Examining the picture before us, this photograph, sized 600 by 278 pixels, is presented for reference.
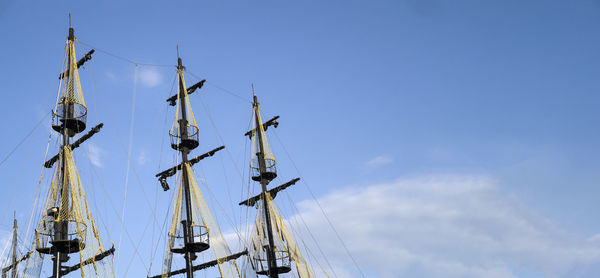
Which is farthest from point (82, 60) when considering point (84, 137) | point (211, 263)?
point (211, 263)

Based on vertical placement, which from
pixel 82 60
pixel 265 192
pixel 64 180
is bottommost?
pixel 64 180

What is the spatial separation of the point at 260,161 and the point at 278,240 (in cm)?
633

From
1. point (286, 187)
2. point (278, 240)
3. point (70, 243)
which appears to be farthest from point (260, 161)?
point (70, 243)

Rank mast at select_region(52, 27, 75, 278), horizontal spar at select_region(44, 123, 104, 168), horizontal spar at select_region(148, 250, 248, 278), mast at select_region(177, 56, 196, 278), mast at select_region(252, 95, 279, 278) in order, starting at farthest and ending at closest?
mast at select_region(252, 95, 279, 278), horizontal spar at select_region(148, 250, 248, 278), mast at select_region(177, 56, 196, 278), horizontal spar at select_region(44, 123, 104, 168), mast at select_region(52, 27, 75, 278)

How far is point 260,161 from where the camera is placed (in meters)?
48.2

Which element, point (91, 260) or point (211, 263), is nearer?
point (91, 260)

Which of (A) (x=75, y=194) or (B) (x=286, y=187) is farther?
(B) (x=286, y=187)

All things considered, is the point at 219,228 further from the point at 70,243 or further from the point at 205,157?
the point at 70,243

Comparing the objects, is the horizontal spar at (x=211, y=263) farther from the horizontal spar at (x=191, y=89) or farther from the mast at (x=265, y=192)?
the horizontal spar at (x=191, y=89)

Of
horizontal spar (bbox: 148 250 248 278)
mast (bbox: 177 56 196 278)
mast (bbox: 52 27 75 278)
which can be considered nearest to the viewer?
mast (bbox: 52 27 75 278)

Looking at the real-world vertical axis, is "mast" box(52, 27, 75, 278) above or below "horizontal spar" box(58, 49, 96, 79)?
below

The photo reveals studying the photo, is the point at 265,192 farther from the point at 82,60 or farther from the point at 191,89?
the point at 82,60

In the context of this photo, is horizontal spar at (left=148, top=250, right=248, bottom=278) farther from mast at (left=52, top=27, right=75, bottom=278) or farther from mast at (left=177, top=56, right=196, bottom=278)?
mast at (left=52, top=27, right=75, bottom=278)

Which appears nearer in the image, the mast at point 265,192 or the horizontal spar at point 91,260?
the horizontal spar at point 91,260
